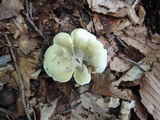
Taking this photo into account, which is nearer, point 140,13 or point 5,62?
point 5,62

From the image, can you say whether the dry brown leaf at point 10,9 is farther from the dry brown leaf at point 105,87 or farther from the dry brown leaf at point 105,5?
the dry brown leaf at point 105,87

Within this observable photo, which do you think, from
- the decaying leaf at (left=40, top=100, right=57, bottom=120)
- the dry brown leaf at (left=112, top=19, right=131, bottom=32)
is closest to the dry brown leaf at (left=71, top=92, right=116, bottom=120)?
the decaying leaf at (left=40, top=100, right=57, bottom=120)

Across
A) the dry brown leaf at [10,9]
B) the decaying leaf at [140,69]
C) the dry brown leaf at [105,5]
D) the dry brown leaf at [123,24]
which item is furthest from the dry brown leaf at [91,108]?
the dry brown leaf at [10,9]

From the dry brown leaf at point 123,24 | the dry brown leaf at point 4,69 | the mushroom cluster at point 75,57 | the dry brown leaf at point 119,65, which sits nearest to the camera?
the mushroom cluster at point 75,57

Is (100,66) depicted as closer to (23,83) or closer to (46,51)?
Answer: (46,51)

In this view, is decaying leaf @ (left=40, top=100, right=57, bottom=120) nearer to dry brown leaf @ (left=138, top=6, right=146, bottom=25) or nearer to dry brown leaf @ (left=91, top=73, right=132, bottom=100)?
dry brown leaf @ (left=91, top=73, right=132, bottom=100)

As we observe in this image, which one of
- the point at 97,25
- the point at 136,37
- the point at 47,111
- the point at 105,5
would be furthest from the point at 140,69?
the point at 47,111

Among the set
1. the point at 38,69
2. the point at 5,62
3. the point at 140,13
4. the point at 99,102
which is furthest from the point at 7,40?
the point at 140,13
